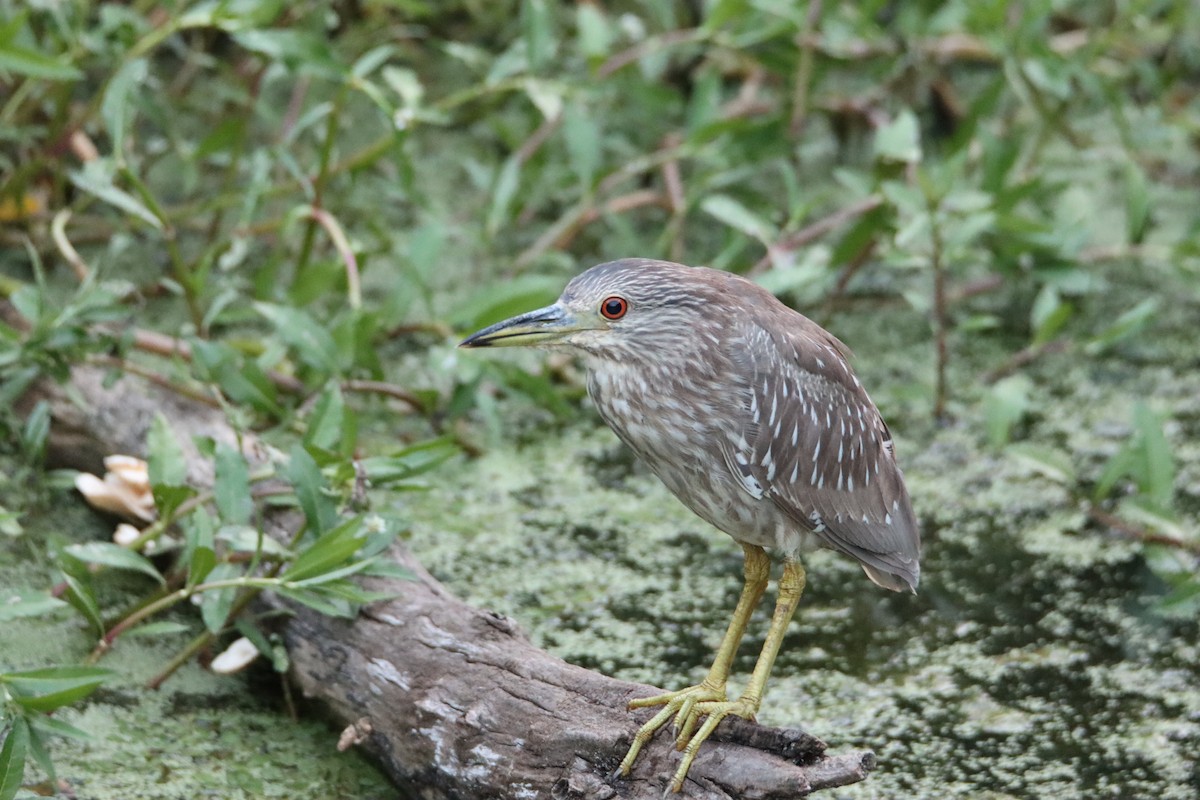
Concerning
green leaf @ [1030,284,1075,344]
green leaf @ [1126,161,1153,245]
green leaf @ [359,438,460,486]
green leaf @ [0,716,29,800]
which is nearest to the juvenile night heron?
green leaf @ [359,438,460,486]

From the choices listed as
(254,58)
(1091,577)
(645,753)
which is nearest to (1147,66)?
(1091,577)

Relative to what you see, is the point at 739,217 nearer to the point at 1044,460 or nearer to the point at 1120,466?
the point at 1044,460

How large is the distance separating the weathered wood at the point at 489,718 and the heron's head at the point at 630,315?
0.56 m

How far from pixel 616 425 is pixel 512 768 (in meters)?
0.67

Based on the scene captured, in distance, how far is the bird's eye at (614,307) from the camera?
281 cm

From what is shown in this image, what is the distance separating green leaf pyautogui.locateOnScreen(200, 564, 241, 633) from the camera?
2.84 meters

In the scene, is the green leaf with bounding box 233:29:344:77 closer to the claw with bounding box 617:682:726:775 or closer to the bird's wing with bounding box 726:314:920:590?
the bird's wing with bounding box 726:314:920:590

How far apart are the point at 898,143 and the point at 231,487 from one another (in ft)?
8.06

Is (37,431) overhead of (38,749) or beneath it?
overhead

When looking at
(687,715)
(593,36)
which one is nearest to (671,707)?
(687,715)

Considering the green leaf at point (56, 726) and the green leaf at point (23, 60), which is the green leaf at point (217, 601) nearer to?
the green leaf at point (56, 726)

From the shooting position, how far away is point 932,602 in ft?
12.2

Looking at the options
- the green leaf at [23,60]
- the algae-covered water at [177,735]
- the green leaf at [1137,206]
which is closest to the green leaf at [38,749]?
the algae-covered water at [177,735]

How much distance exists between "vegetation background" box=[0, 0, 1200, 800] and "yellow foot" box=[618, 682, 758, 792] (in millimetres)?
521
